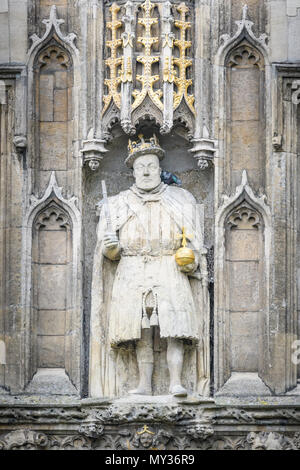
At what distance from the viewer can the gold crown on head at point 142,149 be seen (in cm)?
2289

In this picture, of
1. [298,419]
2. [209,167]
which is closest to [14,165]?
[209,167]

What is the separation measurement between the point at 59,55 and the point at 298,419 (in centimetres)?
447

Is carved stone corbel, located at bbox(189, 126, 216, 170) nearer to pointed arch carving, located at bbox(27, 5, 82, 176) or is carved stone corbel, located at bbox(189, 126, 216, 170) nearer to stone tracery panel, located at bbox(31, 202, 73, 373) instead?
pointed arch carving, located at bbox(27, 5, 82, 176)

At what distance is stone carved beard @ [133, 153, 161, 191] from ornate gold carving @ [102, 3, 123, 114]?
1.98 feet

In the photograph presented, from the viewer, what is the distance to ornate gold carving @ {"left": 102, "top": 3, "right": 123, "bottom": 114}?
23.0 meters

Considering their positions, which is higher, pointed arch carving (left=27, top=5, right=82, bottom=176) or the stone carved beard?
pointed arch carving (left=27, top=5, right=82, bottom=176)

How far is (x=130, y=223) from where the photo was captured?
894 inches

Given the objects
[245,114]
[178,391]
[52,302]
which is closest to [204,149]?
[245,114]

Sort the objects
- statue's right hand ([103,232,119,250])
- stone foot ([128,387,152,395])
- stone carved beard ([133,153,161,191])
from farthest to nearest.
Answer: stone carved beard ([133,153,161,191]), statue's right hand ([103,232,119,250]), stone foot ([128,387,152,395])

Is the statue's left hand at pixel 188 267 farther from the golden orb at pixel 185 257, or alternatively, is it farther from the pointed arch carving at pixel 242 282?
the pointed arch carving at pixel 242 282

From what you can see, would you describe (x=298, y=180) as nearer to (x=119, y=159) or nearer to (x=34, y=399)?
(x=119, y=159)

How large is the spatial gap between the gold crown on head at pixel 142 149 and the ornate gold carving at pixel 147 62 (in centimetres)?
38

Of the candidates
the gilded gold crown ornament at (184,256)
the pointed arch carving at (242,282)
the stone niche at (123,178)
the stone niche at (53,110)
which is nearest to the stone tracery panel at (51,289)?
the stone niche at (123,178)

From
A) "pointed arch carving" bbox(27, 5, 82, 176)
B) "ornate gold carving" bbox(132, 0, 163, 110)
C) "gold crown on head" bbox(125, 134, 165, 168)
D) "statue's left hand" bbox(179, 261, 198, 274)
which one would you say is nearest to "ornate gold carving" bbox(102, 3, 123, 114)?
"ornate gold carving" bbox(132, 0, 163, 110)
